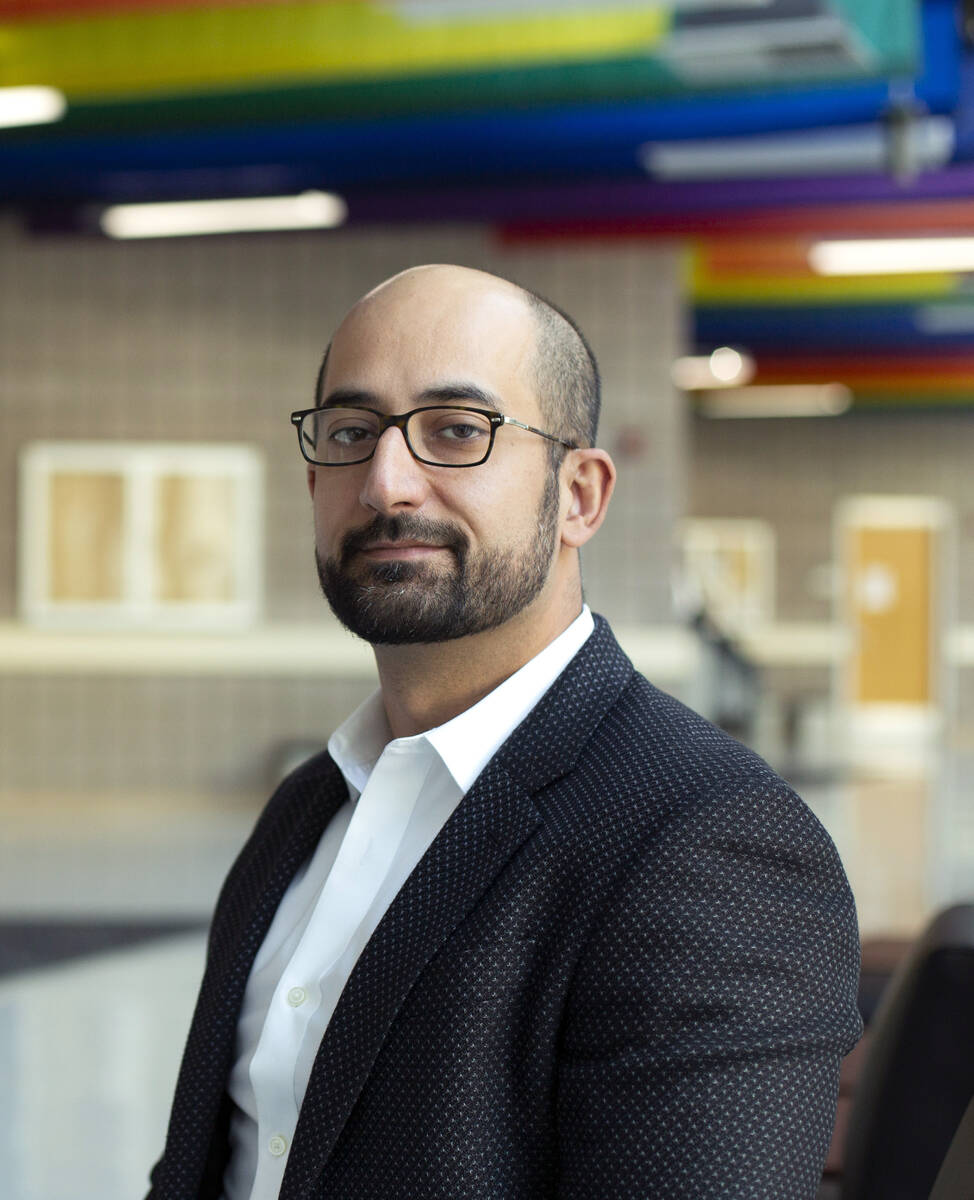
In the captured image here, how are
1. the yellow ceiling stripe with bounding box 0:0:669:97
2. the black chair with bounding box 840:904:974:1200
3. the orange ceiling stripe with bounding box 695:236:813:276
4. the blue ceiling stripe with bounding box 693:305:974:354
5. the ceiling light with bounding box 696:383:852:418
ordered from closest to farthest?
1. the black chair with bounding box 840:904:974:1200
2. the yellow ceiling stripe with bounding box 0:0:669:97
3. the orange ceiling stripe with bounding box 695:236:813:276
4. the blue ceiling stripe with bounding box 693:305:974:354
5. the ceiling light with bounding box 696:383:852:418

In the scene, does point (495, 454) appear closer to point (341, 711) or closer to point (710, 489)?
point (341, 711)

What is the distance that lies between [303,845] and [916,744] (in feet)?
43.3

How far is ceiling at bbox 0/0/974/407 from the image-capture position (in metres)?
5.16

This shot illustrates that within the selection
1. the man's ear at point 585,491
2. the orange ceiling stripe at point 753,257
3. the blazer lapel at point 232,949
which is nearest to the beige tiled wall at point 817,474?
the orange ceiling stripe at point 753,257

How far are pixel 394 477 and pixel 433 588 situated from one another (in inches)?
3.9

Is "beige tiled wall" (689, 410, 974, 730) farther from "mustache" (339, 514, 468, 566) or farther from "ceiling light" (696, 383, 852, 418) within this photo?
"mustache" (339, 514, 468, 566)

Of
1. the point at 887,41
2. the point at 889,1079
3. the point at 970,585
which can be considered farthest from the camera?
the point at 970,585

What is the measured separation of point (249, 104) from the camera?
6375 millimetres

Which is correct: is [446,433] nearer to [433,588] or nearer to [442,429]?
[442,429]

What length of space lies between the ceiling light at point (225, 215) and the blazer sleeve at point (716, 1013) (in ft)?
24.0

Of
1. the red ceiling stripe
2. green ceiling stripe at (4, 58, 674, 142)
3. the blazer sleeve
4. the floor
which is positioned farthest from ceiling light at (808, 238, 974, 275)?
the blazer sleeve

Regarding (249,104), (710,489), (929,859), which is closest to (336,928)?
(249,104)

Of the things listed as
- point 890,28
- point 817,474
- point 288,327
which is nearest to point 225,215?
point 288,327

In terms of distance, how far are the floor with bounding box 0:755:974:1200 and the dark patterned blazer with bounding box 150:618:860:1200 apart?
2.36 meters
